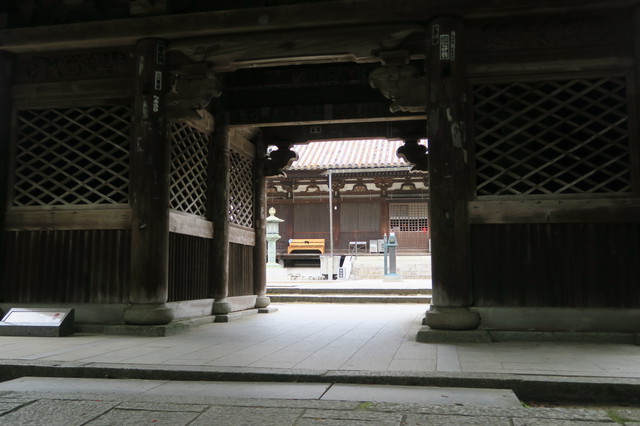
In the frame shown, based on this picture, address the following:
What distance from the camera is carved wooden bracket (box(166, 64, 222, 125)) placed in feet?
22.9

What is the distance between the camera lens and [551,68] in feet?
20.4

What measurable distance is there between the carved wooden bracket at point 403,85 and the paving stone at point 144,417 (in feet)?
14.7

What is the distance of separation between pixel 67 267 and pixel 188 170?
2.20m

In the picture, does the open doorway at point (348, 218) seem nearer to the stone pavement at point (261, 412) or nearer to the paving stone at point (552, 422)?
the stone pavement at point (261, 412)

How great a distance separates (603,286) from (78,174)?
6.61 metres

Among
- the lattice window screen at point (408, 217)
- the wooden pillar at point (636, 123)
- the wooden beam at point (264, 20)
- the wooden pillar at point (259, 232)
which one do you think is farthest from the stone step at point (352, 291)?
the lattice window screen at point (408, 217)

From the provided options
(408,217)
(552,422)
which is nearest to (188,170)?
(552,422)

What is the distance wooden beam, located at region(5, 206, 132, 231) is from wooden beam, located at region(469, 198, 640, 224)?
4374mm

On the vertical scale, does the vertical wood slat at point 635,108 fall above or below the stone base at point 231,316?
above

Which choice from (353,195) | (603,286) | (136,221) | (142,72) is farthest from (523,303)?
(353,195)

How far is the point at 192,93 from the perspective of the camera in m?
7.02

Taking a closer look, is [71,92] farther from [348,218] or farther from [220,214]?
[348,218]

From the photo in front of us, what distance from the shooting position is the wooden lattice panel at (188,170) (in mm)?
7738

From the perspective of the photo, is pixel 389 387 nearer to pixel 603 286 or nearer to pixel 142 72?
pixel 603 286
